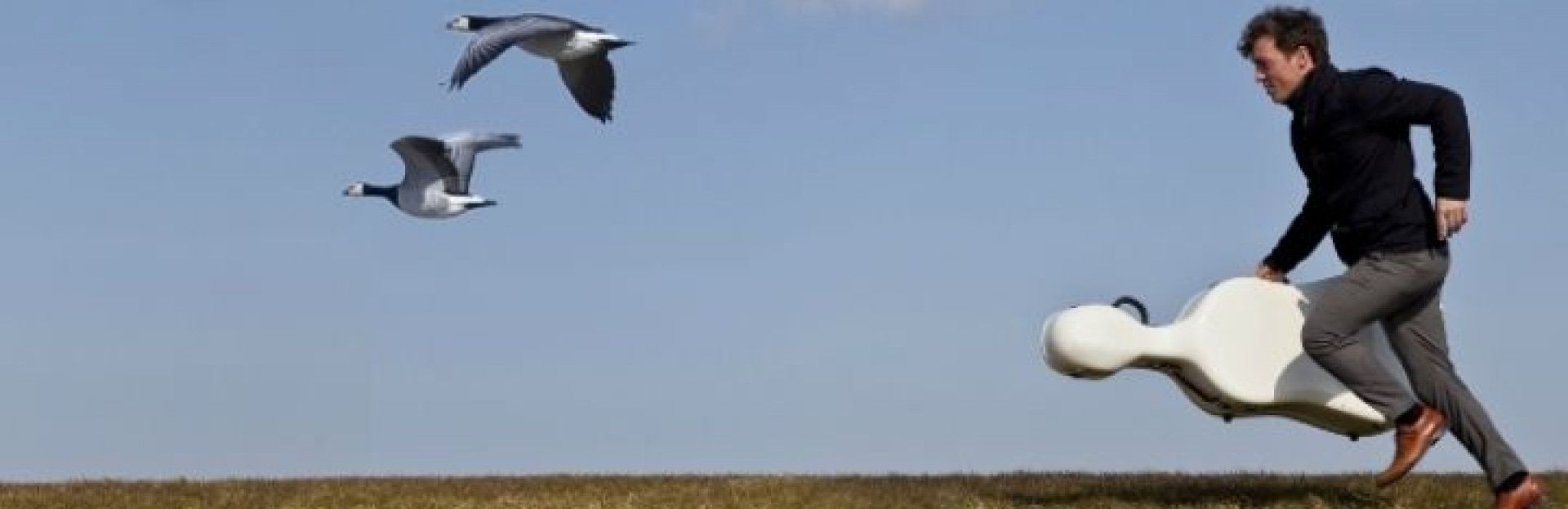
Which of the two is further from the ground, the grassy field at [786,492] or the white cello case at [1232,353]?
the white cello case at [1232,353]

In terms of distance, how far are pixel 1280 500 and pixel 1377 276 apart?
5.11 feet

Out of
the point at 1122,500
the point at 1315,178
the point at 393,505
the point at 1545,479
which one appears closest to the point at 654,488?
the point at 393,505

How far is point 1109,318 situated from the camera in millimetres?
6438

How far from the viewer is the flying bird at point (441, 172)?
14062 millimetres

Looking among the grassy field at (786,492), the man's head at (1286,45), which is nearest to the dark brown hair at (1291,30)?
the man's head at (1286,45)

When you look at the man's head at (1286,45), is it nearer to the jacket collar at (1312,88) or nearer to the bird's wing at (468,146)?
the jacket collar at (1312,88)

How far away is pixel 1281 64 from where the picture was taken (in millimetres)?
6242

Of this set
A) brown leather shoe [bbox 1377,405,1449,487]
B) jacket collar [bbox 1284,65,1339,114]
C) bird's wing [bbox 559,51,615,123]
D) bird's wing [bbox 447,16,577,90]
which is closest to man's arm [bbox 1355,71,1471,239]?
jacket collar [bbox 1284,65,1339,114]

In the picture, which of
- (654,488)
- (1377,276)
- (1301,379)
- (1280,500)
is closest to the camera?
(1377,276)

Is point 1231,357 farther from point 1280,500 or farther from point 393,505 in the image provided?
point 393,505

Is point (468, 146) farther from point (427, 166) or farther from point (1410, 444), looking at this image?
point (1410, 444)

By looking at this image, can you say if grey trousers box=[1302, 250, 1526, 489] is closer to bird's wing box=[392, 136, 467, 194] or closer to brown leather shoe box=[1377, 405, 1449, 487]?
A: brown leather shoe box=[1377, 405, 1449, 487]

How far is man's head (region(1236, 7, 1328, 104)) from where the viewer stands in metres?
6.23

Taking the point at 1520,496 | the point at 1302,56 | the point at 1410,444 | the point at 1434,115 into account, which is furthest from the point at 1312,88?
the point at 1520,496
